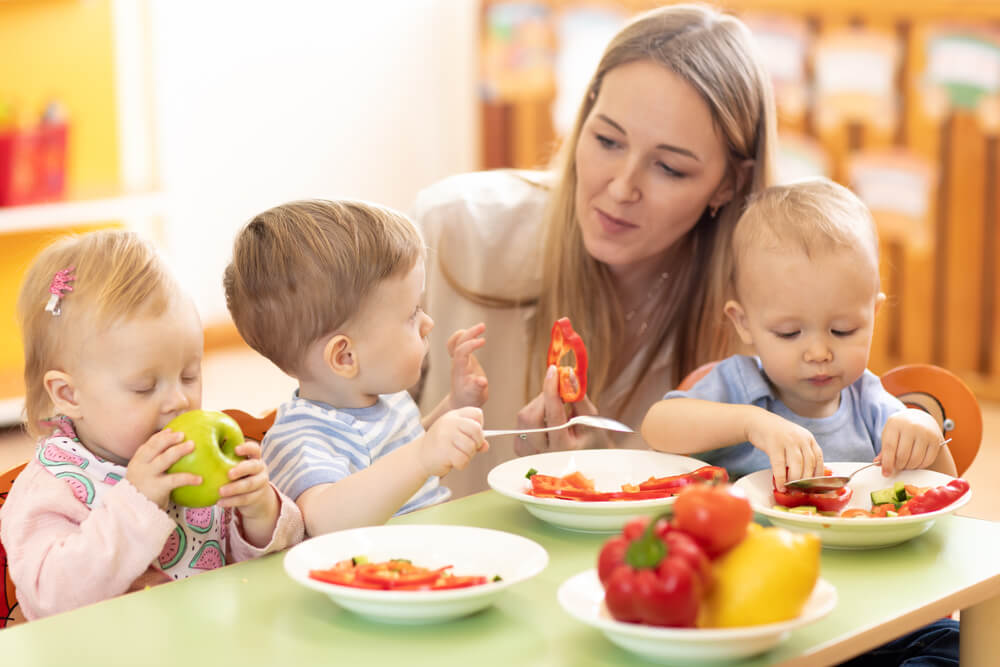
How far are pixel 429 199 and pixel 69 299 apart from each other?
3.23ft

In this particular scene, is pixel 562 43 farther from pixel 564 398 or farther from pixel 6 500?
pixel 6 500

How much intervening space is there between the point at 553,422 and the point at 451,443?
391 mm

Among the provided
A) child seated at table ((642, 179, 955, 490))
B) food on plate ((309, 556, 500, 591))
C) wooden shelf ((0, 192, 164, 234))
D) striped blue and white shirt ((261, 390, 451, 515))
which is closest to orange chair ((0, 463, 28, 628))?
striped blue and white shirt ((261, 390, 451, 515))

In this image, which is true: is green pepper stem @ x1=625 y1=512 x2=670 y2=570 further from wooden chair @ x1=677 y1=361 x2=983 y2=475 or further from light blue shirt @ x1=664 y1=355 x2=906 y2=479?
wooden chair @ x1=677 y1=361 x2=983 y2=475

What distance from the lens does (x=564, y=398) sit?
1648 mm

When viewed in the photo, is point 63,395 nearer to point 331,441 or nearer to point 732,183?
point 331,441

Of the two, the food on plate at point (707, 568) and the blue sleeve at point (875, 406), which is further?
the blue sleeve at point (875, 406)

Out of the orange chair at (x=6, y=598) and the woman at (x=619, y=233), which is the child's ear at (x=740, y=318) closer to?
the woman at (x=619, y=233)

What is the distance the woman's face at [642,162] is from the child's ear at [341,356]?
591 millimetres

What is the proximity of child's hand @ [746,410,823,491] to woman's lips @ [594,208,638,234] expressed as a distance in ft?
1.90

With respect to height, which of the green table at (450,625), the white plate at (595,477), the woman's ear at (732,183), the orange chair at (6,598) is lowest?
the orange chair at (6,598)

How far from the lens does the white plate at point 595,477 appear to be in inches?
51.1

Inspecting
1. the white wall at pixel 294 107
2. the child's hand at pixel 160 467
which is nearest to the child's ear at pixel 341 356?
the child's hand at pixel 160 467

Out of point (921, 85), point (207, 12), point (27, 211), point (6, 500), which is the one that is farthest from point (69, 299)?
point (207, 12)
